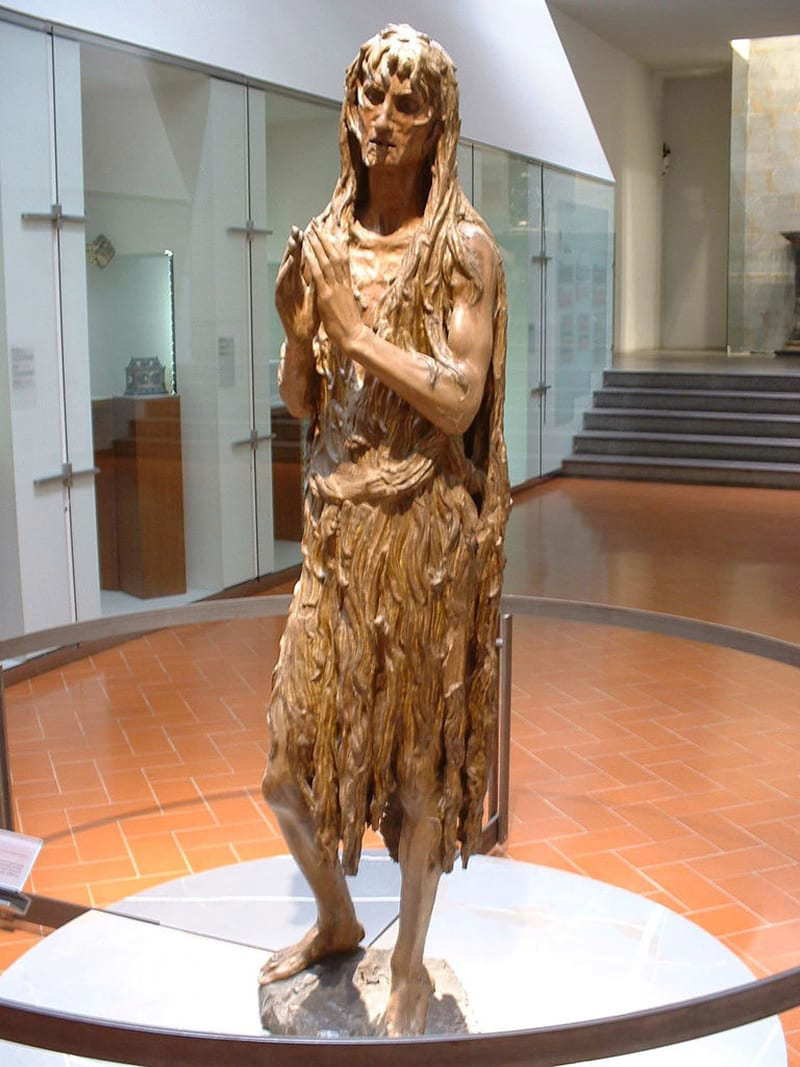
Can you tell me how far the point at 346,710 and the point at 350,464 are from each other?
0.53 metres

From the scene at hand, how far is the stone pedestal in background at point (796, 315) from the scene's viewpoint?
19.3 m

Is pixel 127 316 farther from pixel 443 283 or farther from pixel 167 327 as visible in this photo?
pixel 443 283

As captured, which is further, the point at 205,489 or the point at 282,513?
the point at 282,513

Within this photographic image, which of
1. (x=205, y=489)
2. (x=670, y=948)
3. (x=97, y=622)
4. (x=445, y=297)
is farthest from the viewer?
(x=205, y=489)

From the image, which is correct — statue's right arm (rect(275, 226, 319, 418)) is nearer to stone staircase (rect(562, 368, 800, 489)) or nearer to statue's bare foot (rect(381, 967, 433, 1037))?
statue's bare foot (rect(381, 967, 433, 1037))

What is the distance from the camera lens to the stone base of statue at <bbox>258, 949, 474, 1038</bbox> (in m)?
3.00

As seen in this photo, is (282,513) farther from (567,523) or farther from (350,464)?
(350,464)

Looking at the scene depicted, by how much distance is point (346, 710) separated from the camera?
9.09 ft

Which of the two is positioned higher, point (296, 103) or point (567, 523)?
point (296, 103)

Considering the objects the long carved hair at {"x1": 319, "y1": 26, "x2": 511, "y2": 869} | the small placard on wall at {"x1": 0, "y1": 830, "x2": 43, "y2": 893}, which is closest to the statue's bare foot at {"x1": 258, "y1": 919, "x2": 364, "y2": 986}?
the long carved hair at {"x1": 319, "y1": 26, "x2": 511, "y2": 869}

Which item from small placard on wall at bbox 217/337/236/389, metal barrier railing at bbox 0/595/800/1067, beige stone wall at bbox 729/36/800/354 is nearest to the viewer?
metal barrier railing at bbox 0/595/800/1067

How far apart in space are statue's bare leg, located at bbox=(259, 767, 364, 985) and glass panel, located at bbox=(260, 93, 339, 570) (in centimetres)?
540


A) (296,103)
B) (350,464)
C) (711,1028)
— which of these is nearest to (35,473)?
(296,103)

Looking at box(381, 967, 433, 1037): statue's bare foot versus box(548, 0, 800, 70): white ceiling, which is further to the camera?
box(548, 0, 800, 70): white ceiling
